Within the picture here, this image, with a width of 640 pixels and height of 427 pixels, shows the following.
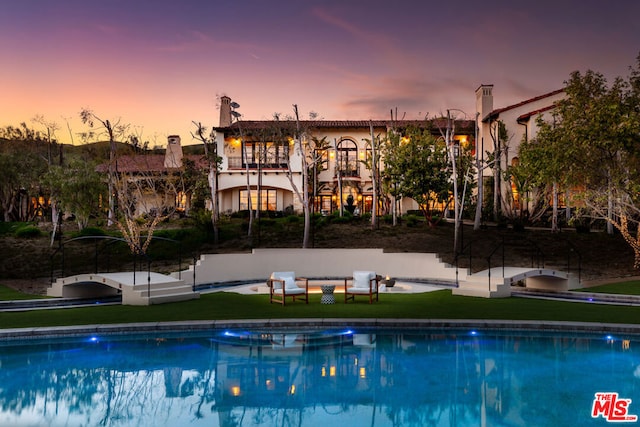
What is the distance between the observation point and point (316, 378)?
26.5 ft

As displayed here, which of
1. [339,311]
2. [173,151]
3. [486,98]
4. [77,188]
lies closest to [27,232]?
[77,188]

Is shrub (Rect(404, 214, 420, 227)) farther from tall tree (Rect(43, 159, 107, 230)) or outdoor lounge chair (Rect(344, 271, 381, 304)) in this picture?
tall tree (Rect(43, 159, 107, 230))

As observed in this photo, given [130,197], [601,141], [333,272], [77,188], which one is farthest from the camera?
[130,197]

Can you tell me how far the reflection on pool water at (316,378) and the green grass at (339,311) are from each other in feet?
4.01

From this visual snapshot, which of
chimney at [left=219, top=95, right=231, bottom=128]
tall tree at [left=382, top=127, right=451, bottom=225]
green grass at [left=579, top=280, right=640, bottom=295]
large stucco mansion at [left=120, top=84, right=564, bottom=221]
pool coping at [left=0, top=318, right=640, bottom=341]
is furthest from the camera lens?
chimney at [left=219, top=95, right=231, bottom=128]

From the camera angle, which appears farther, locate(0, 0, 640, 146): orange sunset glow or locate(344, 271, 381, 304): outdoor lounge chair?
locate(0, 0, 640, 146): orange sunset glow

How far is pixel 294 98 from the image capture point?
33844 mm

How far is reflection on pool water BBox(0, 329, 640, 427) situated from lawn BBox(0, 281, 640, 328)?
49.6 inches

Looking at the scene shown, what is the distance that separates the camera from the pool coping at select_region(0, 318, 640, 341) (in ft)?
35.0

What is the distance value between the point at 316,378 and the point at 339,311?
5055 mm

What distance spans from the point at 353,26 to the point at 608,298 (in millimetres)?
15855

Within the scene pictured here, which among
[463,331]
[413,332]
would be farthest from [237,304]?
[463,331]

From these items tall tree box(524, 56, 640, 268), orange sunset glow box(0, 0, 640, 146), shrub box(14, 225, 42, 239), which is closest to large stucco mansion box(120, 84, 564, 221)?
orange sunset glow box(0, 0, 640, 146)

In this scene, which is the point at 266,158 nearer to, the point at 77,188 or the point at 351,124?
the point at 351,124
